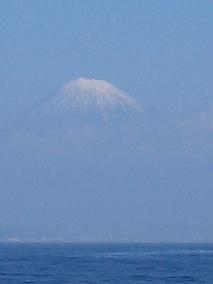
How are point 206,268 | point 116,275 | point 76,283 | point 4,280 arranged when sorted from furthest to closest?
1. point 206,268
2. point 116,275
3. point 4,280
4. point 76,283

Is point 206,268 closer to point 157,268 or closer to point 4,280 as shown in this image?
point 157,268

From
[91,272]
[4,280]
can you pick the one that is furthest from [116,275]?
[4,280]

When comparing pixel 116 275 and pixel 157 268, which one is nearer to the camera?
pixel 116 275

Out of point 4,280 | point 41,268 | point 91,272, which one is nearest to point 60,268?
point 41,268

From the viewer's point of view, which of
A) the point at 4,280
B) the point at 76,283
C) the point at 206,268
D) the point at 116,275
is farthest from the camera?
the point at 206,268

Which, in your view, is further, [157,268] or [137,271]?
[157,268]

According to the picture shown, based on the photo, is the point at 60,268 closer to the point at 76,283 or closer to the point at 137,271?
the point at 137,271

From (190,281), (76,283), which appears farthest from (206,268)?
(76,283)

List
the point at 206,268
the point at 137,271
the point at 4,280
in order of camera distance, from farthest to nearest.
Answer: the point at 206,268 < the point at 137,271 < the point at 4,280

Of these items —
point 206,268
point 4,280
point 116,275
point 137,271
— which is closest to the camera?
point 4,280
